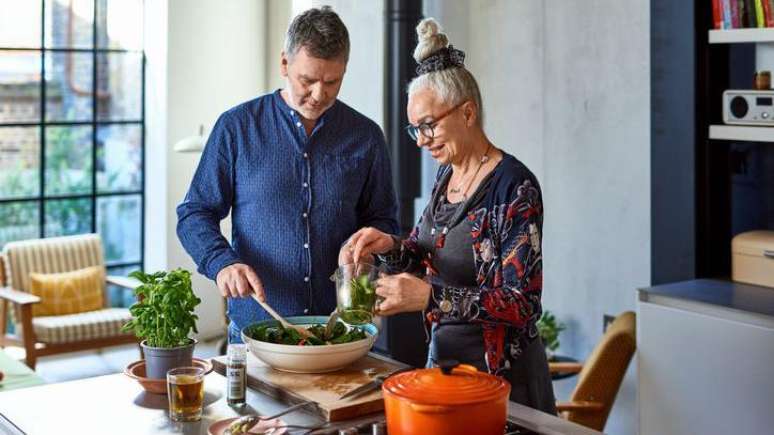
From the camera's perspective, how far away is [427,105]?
2627mm

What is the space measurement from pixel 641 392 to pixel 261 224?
1.74 m

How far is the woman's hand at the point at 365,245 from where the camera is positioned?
2.73m

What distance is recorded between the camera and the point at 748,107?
3904mm

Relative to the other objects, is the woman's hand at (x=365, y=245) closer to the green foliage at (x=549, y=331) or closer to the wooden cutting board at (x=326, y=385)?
the wooden cutting board at (x=326, y=385)

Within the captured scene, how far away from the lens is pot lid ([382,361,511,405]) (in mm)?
1880

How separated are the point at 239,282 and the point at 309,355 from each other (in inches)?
12.5

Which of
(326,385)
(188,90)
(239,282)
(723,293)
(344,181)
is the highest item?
(188,90)

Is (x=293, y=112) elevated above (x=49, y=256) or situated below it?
above

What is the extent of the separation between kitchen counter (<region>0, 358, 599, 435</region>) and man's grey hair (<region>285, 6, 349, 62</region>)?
34.3 inches

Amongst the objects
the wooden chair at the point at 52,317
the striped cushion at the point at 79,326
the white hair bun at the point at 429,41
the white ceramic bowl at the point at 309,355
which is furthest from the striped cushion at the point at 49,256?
the white hair bun at the point at 429,41

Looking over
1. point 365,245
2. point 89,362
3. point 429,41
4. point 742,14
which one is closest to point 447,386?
point 365,245

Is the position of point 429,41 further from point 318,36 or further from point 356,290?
point 356,290

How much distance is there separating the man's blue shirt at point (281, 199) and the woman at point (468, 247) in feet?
0.80

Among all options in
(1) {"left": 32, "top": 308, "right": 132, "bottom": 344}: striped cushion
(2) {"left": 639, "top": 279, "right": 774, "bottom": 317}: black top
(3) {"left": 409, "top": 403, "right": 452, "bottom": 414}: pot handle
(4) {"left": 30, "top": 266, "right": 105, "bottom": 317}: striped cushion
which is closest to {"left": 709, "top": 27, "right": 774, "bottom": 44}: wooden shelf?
(2) {"left": 639, "top": 279, "right": 774, "bottom": 317}: black top
